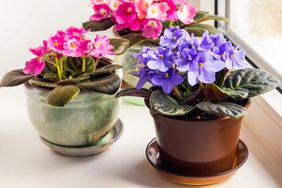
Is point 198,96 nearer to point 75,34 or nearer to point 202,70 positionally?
point 202,70

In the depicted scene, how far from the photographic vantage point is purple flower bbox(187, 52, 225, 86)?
35.1 inches

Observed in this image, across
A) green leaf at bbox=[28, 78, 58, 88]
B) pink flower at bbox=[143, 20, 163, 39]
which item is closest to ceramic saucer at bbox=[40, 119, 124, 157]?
green leaf at bbox=[28, 78, 58, 88]

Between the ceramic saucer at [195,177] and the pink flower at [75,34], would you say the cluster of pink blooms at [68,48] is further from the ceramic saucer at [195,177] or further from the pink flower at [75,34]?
the ceramic saucer at [195,177]

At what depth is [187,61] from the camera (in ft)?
2.96

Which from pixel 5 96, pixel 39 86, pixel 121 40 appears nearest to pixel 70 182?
pixel 39 86

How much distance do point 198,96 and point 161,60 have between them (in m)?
0.09

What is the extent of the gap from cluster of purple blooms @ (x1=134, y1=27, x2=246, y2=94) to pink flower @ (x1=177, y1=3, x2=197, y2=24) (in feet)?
0.91

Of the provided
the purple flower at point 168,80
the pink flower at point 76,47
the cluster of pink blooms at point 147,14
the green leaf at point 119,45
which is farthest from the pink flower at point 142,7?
the purple flower at point 168,80

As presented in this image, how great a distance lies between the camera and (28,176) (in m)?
1.06

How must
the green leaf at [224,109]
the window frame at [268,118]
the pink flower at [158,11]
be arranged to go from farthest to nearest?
the pink flower at [158,11] < the window frame at [268,118] < the green leaf at [224,109]

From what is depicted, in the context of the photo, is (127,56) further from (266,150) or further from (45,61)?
(266,150)

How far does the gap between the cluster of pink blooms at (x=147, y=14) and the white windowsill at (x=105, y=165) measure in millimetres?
217

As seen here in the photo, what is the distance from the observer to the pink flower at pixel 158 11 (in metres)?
1.19

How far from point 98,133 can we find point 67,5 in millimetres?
595
